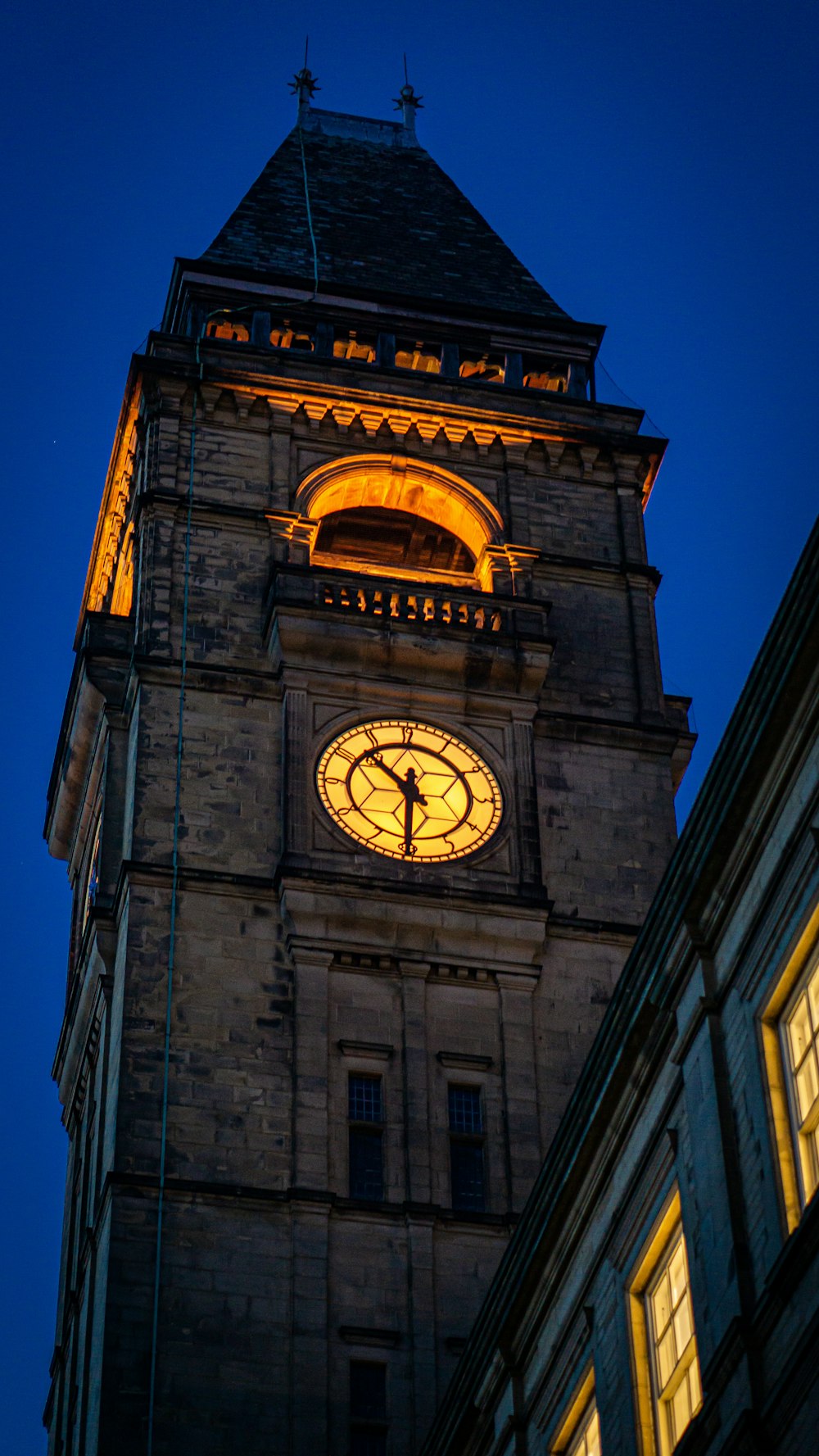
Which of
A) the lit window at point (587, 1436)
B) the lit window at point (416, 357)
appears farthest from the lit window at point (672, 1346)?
the lit window at point (416, 357)

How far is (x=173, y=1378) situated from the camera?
4391 centimetres

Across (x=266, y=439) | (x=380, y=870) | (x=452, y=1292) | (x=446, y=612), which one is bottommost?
(x=452, y=1292)

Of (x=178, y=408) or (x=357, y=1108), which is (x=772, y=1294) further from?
(x=178, y=408)

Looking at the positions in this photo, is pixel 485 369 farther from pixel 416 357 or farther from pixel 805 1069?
pixel 805 1069

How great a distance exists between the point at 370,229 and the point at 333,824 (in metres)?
20.4

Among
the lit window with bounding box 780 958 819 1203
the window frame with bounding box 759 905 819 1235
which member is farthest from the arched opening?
the lit window with bounding box 780 958 819 1203

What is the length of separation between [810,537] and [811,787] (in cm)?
221

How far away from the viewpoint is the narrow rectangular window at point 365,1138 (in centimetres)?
4741

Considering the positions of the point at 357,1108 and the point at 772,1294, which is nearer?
the point at 772,1294

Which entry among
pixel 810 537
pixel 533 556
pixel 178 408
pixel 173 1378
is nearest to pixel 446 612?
pixel 533 556

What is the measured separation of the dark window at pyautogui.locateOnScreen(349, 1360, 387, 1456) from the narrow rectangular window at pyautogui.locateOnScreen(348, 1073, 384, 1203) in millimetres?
2925

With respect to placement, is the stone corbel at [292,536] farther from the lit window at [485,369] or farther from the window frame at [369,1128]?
the window frame at [369,1128]

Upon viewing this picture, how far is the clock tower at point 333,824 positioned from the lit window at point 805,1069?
19407 mm

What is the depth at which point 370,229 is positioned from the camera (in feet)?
221
